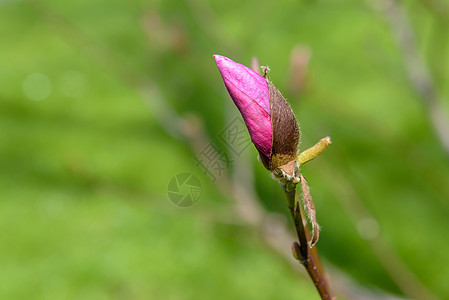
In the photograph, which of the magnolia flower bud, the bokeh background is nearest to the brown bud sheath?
the magnolia flower bud

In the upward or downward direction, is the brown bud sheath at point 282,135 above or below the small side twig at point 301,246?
above

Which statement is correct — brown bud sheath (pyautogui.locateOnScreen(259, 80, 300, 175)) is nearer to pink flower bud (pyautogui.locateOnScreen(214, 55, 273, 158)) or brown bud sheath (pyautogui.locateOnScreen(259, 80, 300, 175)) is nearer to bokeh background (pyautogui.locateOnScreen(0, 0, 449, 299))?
pink flower bud (pyautogui.locateOnScreen(214, 55, 273, 158))

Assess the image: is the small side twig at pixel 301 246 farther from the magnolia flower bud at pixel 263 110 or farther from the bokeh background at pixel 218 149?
the bokeh background at pixel 218 149

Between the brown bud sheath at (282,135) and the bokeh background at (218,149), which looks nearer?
the brown bud sheath at (282,135)

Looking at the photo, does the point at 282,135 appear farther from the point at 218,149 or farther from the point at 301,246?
the point at 218,149

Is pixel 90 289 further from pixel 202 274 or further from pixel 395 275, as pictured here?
pixel 395 275

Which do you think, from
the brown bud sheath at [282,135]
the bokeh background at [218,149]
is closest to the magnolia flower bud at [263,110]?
the brown bud sheath at [282,135]

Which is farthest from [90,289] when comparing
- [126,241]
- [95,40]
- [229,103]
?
[95,40]
